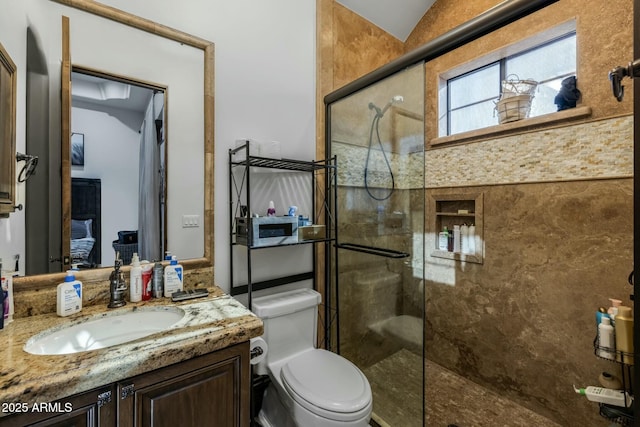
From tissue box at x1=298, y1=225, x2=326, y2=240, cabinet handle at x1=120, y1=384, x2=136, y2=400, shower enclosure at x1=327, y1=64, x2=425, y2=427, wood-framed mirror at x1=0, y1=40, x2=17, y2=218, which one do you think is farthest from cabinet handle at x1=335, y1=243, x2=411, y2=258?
wood-framed mirror at x1=0, y1=40, x2=17, y2=218

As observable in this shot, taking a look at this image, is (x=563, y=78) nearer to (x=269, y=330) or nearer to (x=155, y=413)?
(x=269, y=330)

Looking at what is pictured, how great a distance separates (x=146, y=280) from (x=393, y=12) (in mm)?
2530

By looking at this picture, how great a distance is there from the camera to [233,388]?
0.92m

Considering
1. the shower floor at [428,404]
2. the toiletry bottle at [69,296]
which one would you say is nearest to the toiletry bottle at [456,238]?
the shower floor at [428,404]

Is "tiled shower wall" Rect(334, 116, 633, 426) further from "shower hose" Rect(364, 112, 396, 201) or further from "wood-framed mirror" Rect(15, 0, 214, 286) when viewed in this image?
"wood-framed mirror" Rect(15, 0, 214, 286)

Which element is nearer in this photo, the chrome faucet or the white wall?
the chrome faucet

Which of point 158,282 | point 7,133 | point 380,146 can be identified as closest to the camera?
point 7,133

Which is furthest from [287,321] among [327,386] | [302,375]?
[327,386]

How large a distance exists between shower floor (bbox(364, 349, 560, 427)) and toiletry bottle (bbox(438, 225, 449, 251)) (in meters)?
0.91

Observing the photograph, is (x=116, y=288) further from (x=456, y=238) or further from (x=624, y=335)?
(x=456, y=238)

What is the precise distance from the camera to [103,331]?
1.02 m

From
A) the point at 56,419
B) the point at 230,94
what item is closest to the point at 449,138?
the point at 230,94

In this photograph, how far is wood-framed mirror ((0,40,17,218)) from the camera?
920 millimetres

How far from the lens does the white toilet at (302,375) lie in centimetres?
113
